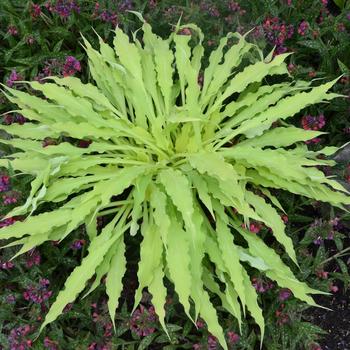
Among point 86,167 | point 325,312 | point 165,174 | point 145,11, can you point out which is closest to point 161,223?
point 165,174

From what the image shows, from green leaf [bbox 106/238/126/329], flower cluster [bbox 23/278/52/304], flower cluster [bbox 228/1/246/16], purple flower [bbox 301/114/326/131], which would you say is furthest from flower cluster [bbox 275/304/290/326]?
flower cluster [bbox 228/1/246/16]

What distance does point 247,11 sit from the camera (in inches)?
95.0

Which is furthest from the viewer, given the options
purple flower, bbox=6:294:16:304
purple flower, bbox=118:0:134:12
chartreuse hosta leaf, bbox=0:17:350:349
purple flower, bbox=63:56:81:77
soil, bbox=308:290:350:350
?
purple flower, bbox=118:0:134:12

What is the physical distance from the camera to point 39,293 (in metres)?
1.93

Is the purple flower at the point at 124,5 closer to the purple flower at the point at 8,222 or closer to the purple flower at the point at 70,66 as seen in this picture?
the purple flower at the point at 70,66

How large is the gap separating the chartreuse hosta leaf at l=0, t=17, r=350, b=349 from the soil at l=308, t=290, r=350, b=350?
307 millimetres

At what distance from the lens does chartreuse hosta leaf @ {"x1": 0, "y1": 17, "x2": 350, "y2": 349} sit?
68.1 inches

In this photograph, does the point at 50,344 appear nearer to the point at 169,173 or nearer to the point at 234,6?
the point at 169,173

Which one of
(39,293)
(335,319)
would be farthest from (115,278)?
(335,319)

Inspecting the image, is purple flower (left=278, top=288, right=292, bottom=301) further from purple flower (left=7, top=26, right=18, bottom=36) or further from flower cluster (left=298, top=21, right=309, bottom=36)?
purple flower (left=7, top=26, right=18, bottom=36)

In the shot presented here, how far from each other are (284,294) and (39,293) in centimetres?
92

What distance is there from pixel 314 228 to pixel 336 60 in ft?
2.81

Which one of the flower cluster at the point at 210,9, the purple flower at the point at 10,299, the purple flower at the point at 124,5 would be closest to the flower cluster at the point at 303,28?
the flower cluster at the point at 210,9

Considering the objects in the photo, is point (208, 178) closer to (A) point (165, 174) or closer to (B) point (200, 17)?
(A) point (165, 174)
